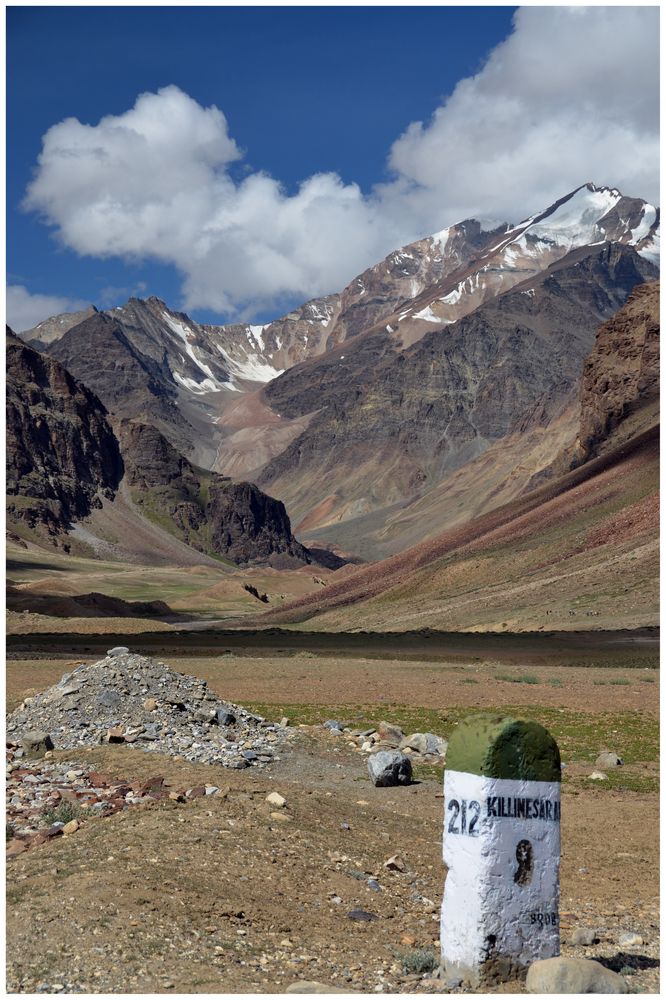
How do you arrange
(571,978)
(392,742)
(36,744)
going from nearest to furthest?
(571,978) → (36,744) → (392,742)

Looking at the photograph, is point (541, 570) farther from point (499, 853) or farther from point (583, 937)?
point (499, 853)

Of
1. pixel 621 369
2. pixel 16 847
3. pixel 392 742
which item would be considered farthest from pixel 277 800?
pixel 621 369

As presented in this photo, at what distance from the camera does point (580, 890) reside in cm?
1706

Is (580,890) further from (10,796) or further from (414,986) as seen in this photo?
(10,796)

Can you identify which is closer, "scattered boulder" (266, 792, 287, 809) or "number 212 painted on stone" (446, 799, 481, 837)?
"number 212 painted on stone" (446, 799, 481, 837)

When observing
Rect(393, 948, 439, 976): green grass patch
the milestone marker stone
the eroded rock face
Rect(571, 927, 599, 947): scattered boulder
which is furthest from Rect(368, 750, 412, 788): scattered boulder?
the eroded rock face

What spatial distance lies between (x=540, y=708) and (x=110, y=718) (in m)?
17.8

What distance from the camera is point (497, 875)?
11.5 m

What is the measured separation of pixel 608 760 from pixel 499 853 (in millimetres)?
17882

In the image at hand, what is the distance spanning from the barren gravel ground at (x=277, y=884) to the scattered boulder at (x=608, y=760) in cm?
86

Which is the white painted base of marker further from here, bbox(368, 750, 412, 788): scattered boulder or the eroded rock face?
the eroded rock face

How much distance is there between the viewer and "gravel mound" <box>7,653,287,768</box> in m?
26.1

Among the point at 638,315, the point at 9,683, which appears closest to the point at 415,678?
the point at 9,683

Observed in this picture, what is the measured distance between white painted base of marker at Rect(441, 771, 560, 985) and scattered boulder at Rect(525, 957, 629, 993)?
576 millimetres
